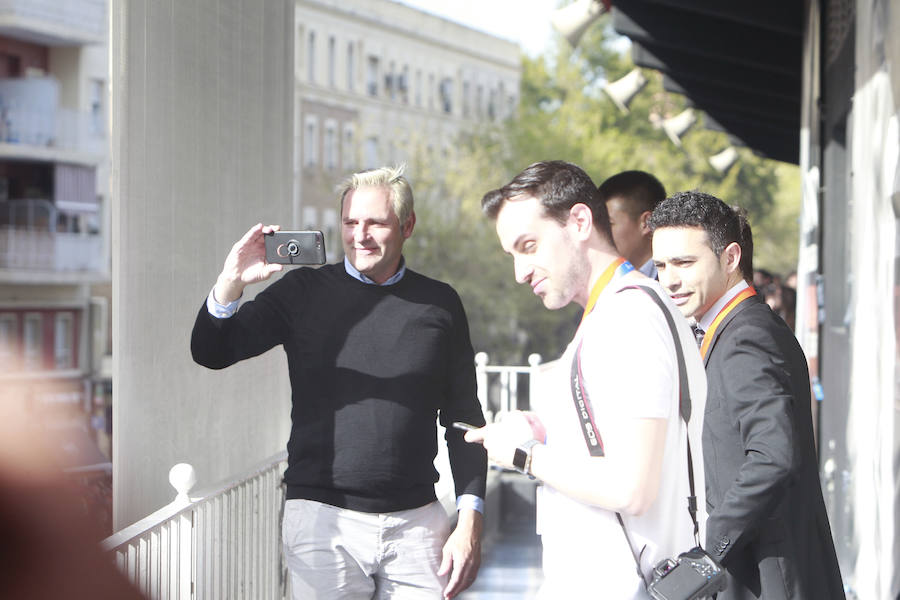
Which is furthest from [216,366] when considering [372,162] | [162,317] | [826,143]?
[372,162]

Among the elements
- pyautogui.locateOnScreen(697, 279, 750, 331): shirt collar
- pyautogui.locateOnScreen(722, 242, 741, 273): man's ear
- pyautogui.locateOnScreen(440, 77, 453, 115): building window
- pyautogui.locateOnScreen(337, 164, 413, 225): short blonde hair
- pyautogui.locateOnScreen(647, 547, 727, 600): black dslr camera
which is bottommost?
pyautogui.locateOnScreen(647, 547, 727, 600): black dslr camera

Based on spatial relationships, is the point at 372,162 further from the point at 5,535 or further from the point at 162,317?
the point at 5,535

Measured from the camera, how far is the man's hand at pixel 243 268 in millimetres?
3432

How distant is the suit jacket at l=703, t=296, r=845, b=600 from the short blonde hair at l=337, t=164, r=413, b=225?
107 cm

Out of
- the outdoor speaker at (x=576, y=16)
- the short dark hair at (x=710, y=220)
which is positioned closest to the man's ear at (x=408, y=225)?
the short dark hair at (x=710, y=220)

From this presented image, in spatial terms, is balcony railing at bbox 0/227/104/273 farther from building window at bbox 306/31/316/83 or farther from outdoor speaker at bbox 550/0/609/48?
outdoor speaker at bbox 550/0/609/48

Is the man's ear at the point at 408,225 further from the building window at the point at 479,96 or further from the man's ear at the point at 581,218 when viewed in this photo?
the building window at the point at 479,96

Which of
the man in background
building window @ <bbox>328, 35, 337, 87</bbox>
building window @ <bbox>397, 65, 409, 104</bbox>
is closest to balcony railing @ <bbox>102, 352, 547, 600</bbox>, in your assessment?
the man in background

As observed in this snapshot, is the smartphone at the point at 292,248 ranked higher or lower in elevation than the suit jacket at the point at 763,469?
higher

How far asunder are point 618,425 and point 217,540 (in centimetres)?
201

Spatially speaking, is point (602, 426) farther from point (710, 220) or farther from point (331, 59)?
point (331, 59)

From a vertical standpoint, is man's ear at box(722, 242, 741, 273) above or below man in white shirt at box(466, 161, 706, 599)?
above

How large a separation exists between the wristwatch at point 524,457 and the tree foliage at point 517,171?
32.4m

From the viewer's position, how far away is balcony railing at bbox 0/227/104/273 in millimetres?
43562
